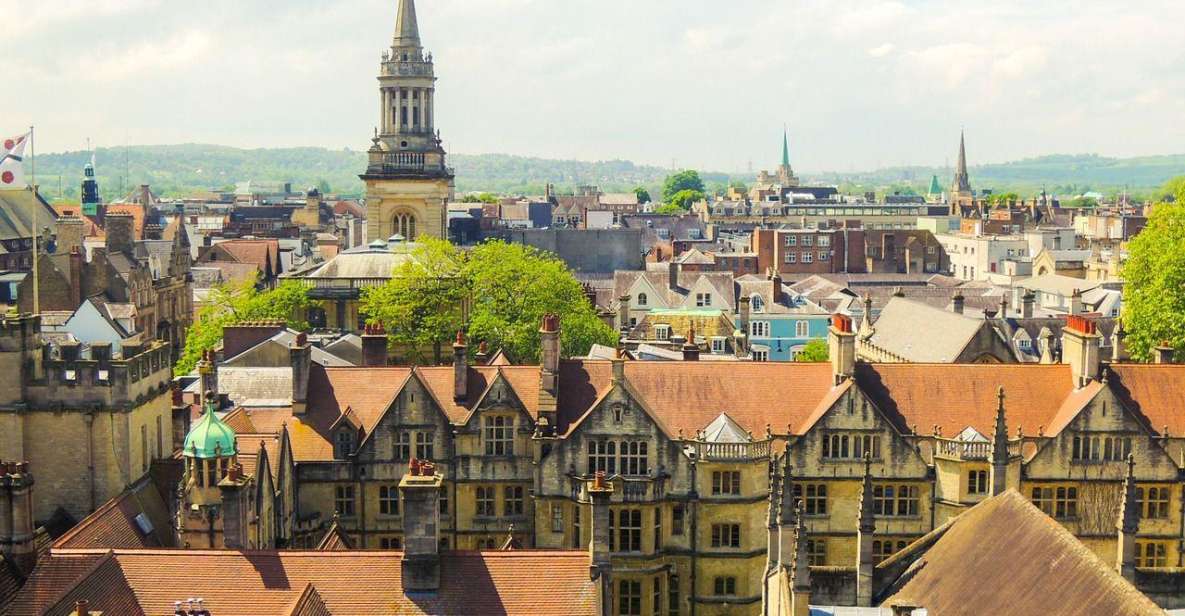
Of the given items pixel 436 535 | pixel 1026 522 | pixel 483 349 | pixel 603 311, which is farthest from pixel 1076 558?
pixel 603 311

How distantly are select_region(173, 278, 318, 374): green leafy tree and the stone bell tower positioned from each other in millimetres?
23534

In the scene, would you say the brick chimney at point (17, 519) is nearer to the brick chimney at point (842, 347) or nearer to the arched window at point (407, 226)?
the brick chimney at point (842, 347)

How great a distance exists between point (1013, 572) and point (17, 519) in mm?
24236

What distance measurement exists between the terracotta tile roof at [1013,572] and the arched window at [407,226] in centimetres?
8942

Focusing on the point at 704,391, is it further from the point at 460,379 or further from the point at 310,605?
the point at 310,605

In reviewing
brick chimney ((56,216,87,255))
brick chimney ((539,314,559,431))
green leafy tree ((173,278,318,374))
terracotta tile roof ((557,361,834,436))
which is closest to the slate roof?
terracotta tile roof ((557,361,834,436))

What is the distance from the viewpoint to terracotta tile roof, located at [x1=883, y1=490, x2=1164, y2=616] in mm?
29031

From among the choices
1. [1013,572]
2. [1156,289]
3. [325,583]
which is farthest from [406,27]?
[1013,572]

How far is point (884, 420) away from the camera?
54.3 meters

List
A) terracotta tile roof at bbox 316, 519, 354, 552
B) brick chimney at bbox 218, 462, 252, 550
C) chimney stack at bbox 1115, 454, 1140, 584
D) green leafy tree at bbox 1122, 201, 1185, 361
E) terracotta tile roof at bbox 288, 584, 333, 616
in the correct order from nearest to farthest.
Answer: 1. terracotta tile roof at bbox 288, 584, 333, 616
2. chimney stack at bbox 1115, 454, 1140, 584
3. brick chimney at bbox 218, 462, 252, 550
4. terracotta tile roof at bbox 316, 519, 354, 552
5. green leafy tree at bbox 1122, 201, 1185, 361

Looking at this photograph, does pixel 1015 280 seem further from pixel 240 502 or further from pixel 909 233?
pixel 240 502

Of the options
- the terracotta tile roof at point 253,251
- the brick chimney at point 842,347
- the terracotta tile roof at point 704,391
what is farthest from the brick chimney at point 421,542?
the terracotta tile roof at point 253,251

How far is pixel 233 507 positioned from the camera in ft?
132

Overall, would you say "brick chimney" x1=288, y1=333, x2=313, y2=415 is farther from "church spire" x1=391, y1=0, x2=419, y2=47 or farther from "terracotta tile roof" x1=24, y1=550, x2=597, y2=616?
"church spire" x1=391, y1=0, x2=419, y2=47
